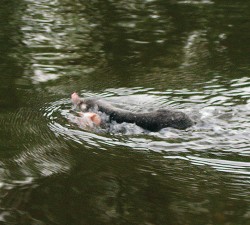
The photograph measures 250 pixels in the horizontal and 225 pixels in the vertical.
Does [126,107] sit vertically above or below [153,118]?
below

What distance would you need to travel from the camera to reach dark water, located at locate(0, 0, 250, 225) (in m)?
3.37

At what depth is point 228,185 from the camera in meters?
3.53

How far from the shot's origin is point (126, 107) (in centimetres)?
504

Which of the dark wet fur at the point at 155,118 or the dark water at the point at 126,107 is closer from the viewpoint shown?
the dark water at the point at 126,107

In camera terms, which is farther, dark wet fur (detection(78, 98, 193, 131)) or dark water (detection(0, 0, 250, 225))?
dark wet fur (detection(78, 98, 193, 131))

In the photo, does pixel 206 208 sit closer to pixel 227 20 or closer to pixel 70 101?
pixel 70 101

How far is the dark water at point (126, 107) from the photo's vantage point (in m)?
3.37

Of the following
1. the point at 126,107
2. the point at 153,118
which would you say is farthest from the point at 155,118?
the point at 126,107

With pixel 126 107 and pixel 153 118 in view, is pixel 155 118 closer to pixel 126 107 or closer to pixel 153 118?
pixel 153 118

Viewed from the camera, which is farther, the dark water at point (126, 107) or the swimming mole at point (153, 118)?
the swimming mole at point (153, 118)

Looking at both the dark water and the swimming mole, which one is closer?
the dark water

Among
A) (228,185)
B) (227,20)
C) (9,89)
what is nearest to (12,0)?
(227,20)

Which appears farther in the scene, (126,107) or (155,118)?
(126,107)

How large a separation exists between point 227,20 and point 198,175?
4751mm
